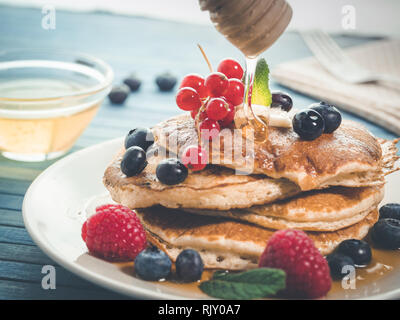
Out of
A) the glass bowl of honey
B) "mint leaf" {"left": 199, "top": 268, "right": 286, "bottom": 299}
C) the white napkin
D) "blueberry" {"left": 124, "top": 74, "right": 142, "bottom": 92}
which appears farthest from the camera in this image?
"blueberry" {"left": 124, "top": 74, "right": 142, "bottom": 92}

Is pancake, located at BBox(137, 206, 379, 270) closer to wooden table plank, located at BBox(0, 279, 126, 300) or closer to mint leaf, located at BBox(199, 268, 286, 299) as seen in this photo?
mint leaf, located at BBox(199, 268, 286, 299)

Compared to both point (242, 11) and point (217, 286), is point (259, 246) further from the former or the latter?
point (242, 11)

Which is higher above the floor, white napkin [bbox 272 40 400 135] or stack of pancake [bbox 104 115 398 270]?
stack of pancake [bbox 104 115 398 270]

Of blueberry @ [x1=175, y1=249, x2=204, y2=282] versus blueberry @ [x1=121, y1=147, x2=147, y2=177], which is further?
blueberry @ [x1=121, y1=147, x2=147, y2=177]

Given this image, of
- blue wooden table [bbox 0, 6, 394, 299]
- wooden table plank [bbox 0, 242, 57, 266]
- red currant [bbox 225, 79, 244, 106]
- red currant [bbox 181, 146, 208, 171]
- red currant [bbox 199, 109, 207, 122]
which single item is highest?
red currant [bbox 225, 79, 244, 106]

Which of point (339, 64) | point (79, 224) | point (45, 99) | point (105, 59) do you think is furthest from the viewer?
point (105, 59)

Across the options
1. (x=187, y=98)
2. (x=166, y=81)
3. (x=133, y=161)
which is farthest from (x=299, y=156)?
(x=166, y=81)

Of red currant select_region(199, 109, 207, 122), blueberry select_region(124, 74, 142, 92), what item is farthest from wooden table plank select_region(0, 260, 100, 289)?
blueberry select_region(124, 74, 142, 92)

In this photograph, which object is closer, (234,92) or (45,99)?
(234,92)

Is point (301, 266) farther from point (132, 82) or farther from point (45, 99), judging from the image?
point (132, 82)
